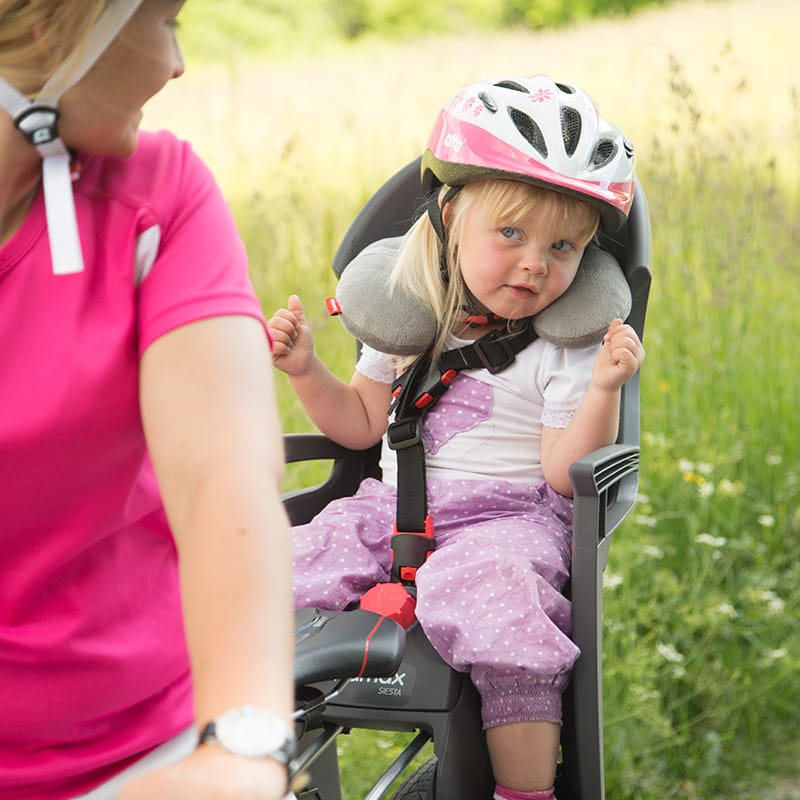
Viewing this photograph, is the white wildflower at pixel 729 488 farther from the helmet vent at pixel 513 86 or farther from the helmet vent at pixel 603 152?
the helmet vent at pixel 513 86

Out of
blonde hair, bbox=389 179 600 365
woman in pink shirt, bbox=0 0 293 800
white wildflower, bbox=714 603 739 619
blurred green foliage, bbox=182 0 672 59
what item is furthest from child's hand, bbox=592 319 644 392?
blurred green foliage, bbox=182 0 672 59

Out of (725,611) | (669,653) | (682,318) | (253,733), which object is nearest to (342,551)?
(669,653)

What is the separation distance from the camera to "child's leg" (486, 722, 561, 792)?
7.97 ft

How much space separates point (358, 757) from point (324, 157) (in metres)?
3.70

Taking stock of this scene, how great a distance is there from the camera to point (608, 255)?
294 cm

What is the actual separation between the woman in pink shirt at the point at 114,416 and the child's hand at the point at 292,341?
184 centimetres

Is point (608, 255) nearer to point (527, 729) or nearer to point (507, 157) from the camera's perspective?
point (507, 157)

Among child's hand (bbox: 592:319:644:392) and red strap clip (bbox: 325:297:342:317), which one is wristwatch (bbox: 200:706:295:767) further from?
red strap clip (bbox: 325:297:342:317)

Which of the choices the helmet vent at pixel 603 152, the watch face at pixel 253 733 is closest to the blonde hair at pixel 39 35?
the watch face at pixel 253 733

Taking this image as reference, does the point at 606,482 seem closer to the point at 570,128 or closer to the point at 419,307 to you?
the point at 419,307

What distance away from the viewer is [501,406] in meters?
2.94

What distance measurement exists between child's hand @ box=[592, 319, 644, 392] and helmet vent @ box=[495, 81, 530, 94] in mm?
633

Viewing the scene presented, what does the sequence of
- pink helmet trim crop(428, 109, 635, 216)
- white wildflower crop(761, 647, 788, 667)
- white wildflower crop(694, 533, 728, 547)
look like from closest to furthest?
pink helmet trim crop(428, 109, 635, 216), white wildflower crop(761, 647, 788, 667), white wildflower crop(694, 533, 728, 547)

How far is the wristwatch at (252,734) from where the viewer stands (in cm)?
83
